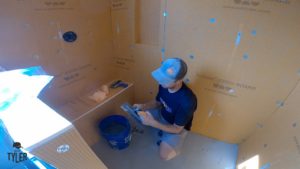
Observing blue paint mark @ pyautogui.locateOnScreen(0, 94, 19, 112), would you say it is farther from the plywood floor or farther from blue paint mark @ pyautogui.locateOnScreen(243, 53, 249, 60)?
blue paint mark @ pyautogui.locateOnScreen(243, 53, 249, 60)

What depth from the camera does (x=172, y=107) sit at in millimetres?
1464

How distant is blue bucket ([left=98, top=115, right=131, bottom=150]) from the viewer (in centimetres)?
154

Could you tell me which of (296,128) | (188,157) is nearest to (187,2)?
(296,128)

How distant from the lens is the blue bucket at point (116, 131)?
154 centimetres

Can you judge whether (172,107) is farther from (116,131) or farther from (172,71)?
(116,131)

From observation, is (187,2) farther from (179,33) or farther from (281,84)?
(281,84)

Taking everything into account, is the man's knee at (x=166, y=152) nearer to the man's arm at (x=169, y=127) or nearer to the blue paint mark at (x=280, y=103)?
the man's arm at (x=169, y=127)

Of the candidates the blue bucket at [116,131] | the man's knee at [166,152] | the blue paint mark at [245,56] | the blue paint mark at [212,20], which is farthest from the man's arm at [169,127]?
the blue paint mark at [212,20]

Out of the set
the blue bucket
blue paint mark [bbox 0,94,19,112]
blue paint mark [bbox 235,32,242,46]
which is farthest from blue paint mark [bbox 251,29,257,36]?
blue paint mark [bbox 0,94,19,112]

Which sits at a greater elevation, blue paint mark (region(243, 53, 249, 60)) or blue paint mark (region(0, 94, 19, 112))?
blue paint mark (region(243, 53, 249, 60))

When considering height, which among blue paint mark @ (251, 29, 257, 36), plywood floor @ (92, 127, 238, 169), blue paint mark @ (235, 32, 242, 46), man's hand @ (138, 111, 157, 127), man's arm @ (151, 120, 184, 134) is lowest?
plywood floor @ (92, 127, 238, 169)

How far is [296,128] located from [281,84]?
313mm

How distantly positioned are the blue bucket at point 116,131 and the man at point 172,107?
21 centimetres

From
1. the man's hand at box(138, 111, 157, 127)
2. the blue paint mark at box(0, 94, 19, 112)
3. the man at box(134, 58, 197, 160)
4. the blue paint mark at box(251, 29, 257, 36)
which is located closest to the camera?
the blue paint mark at box(0, 94, 19, 112)
